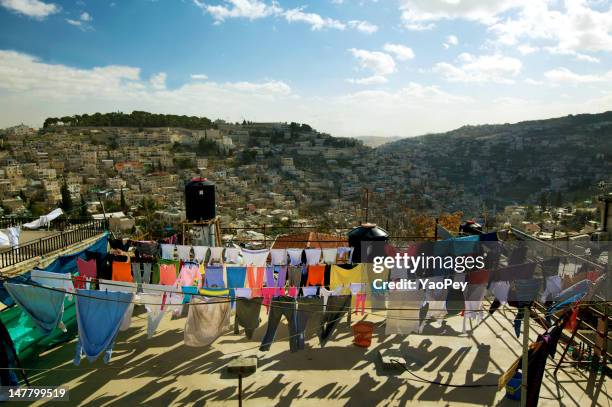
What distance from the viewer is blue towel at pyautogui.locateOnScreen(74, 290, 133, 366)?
7.67 m

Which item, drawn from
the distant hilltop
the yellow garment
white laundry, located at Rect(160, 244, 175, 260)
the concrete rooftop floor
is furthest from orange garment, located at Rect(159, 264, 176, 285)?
the distant hilltop

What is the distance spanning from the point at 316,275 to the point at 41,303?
19.0 feet

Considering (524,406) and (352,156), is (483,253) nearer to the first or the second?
(524,406)

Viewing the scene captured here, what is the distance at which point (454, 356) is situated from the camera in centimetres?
923

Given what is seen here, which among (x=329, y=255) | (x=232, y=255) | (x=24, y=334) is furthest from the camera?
(x=329, y=255)

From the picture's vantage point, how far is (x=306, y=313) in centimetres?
844

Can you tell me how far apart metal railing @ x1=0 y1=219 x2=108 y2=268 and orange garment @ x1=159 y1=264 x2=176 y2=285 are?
3468 mm

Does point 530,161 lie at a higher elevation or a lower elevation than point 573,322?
higher

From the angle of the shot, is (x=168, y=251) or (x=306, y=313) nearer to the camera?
(x=306, y=313)

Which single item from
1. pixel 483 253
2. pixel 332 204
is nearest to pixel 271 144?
pixel 332 204

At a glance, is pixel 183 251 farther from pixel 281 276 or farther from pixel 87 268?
Result: pixel 281 276

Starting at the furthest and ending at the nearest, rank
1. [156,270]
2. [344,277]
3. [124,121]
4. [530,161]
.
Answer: [124,121], [530,161], [156,270], [344,277]

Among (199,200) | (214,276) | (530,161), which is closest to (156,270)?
(214,276)

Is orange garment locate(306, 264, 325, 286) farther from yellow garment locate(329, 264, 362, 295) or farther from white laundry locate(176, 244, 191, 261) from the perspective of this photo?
white laundry locate(176, 244, 191, 261)
